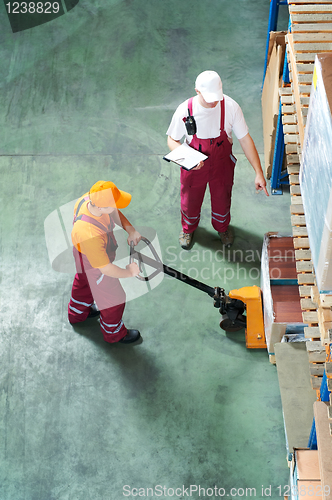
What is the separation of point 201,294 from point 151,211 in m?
1.35

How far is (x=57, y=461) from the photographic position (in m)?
4.41

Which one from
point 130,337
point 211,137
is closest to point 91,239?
point 130,337

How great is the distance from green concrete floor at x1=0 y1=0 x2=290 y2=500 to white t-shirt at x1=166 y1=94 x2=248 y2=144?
1.51m

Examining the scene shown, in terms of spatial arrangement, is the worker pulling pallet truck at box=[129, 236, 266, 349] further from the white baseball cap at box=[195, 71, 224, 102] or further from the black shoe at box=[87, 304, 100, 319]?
the white baseball cap at box=[195, 71, 224, 102]

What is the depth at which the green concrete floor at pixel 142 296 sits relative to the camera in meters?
4.40

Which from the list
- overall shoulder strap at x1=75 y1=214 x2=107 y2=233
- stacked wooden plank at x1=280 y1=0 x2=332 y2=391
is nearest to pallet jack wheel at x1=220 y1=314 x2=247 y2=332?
stacked wooden plank at x1=280 y1=0 x2=332 y2=391

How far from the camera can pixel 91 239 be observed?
13.2 feet

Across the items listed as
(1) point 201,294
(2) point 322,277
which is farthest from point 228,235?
(2) point 322,277

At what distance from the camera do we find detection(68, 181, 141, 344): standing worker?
4.02 metres

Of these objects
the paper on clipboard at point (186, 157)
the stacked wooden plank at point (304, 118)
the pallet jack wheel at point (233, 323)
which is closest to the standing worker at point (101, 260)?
the paper on clipboard at point (186, 157)

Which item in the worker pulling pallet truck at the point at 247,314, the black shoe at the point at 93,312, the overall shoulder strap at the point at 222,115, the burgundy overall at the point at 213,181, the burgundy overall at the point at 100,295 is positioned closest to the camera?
the burgundy overall at the point at 100,295

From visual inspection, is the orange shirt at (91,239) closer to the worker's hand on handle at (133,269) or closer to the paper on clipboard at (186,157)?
the worker's hand on handle at (133,269)

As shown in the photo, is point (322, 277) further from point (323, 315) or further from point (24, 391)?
point (24, 391)

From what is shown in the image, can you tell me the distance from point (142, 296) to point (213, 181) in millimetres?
1465
